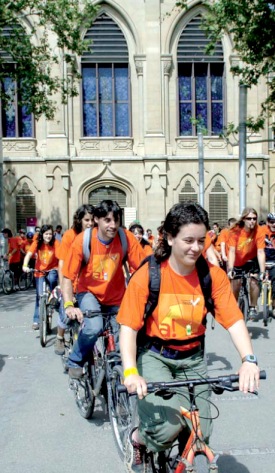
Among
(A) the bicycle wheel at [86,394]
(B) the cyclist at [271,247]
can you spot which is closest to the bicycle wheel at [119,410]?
(A) the bicycle wheel at [86,394]

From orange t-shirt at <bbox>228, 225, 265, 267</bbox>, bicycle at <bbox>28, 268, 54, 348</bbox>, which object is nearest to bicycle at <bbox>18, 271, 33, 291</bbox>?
bicycle at <bbox>28, 268, 54, 348</bbox>

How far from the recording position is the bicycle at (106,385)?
4.44 metres

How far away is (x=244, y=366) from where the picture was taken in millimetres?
3000

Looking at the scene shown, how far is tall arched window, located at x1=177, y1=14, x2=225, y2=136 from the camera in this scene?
1167 inches

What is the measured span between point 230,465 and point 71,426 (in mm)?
1598

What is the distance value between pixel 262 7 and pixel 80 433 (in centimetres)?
1354

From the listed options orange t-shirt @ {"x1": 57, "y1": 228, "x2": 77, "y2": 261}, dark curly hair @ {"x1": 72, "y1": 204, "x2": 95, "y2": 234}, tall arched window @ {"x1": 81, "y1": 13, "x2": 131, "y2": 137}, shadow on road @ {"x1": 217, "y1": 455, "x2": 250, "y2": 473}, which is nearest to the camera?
shadow on road @ {"x1": 217, "y1": 455, "x2": 250, "y2": 473}

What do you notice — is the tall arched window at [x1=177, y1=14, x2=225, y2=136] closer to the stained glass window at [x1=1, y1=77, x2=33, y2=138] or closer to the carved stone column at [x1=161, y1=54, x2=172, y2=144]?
the carved stone column at [x1=161, y1=54, x2=172, y2=144]

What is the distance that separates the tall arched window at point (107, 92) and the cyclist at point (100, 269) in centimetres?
2451

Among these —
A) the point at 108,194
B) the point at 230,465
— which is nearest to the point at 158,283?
the point at 230,465

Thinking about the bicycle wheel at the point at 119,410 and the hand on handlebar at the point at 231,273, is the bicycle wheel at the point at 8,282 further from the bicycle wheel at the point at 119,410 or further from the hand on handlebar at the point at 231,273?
the bicycle wheel at the point at 119,410

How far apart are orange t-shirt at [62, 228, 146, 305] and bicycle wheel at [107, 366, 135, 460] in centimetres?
124

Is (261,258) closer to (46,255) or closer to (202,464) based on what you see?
(46,255)

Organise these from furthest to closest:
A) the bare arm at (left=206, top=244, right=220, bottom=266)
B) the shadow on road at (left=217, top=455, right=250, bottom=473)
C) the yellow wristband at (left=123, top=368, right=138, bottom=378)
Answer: the bare arm at (left=206, top=244, right=220, bottom=266) < the shadow on road at (left=217, top=455, right=250, bottom=473) < the yellow wristband at (left=123, top=368, right=138, bottom=378)
